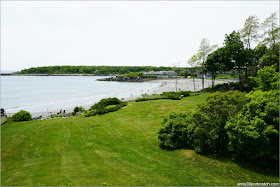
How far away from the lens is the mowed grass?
11.2 m

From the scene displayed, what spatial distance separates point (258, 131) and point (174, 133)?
21.8ft

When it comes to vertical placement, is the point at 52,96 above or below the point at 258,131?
below

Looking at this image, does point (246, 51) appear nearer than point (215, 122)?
No

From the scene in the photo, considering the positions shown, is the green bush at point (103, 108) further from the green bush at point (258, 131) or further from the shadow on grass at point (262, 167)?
the green bush at point (258, 131)

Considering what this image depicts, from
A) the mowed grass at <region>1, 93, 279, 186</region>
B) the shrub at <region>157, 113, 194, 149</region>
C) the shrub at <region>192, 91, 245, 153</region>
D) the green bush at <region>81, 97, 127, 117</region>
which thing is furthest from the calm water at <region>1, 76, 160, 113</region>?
the shrub at <region>192, 91, 245, 153</region>

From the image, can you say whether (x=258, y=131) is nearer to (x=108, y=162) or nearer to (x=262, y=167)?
(x=262, y=167)

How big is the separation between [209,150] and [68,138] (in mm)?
15654

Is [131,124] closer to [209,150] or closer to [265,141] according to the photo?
[209,150]

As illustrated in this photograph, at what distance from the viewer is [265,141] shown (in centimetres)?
1088

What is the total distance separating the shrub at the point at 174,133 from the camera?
51.9 ft

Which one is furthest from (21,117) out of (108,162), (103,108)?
(108,162)

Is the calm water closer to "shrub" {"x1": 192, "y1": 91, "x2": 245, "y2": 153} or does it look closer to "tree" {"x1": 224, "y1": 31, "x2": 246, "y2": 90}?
"tree" {"x1": 224, "y1": 31, "x2": 246, "y2": 90}

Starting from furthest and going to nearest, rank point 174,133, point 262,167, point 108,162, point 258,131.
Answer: point 174,133, point 108,162, point 262,167, point 258,131

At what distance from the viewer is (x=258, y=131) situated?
11156mm
